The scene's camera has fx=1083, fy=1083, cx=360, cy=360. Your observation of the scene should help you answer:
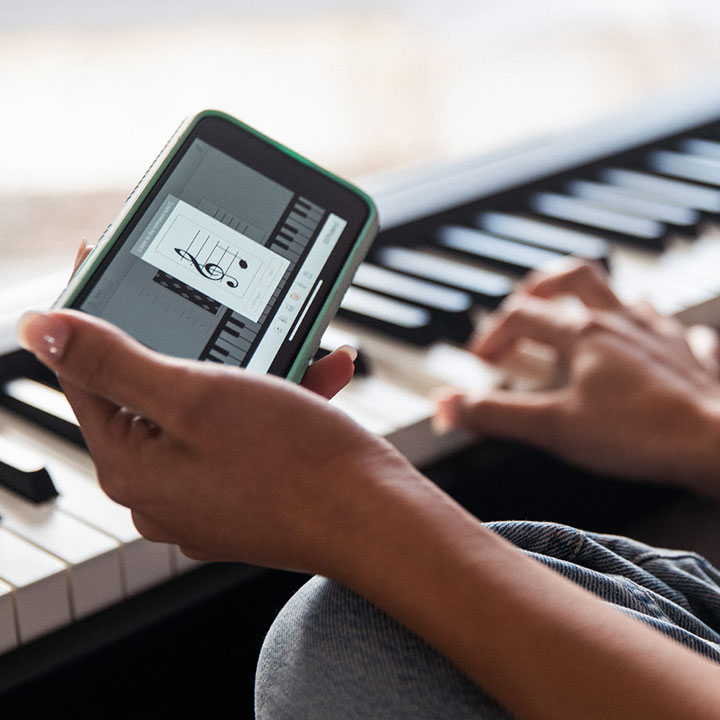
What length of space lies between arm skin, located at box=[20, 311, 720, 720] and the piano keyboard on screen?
0.25 metres

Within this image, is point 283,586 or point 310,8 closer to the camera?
point 283,586

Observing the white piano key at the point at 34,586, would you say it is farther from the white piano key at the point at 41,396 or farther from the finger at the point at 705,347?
the finger at the point at 705,347

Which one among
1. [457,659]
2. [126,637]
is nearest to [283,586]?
[126,637]

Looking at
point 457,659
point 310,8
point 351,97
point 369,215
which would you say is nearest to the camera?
point 457,659

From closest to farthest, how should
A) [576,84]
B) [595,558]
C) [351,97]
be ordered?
1. [595,558]
2. [351,97]
3. [576,84]

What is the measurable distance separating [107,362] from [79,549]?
0.31 m

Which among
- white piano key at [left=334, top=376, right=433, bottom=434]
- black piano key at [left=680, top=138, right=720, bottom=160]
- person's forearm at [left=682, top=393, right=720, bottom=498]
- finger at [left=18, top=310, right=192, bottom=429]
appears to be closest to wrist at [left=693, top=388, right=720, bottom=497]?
person's forearm at [left=682, top=393, right=720, bottom=498]

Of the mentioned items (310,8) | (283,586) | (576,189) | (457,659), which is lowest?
(283,586)

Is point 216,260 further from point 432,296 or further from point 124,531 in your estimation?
point 432,296

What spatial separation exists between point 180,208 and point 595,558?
0.33 m

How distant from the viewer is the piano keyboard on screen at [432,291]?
2.48ft

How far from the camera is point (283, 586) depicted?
913 mm

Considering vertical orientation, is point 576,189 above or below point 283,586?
above

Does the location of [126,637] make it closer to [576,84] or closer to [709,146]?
[709,146]
